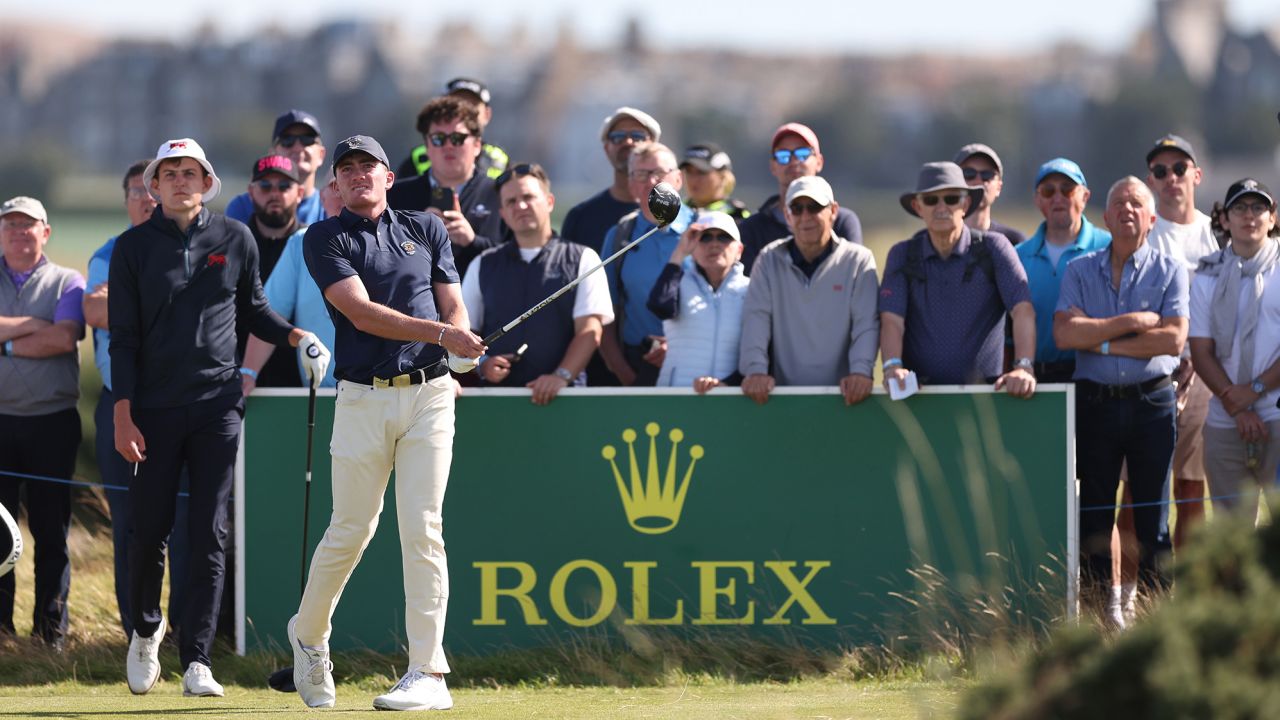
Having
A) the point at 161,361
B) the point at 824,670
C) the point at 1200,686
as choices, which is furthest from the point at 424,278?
the point at 1200,686

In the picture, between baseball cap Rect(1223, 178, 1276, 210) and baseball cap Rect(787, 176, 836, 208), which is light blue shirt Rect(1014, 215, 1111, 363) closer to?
baseball cap Rect(1223, 178, 1276, 210)

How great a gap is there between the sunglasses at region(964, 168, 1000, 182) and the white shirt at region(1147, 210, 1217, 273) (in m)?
0.88

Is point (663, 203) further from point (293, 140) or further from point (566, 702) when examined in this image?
point (293, 140)

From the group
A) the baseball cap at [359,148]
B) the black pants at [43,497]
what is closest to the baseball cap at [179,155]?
the baseball cap at [359,148]

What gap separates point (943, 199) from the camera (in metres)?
8.34

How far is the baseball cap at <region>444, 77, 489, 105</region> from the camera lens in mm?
10164

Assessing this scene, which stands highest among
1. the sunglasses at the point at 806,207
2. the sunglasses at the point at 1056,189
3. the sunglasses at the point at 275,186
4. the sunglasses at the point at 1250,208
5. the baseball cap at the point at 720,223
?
the sunglasses at the point at 275,186

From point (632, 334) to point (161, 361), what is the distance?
2.71 m

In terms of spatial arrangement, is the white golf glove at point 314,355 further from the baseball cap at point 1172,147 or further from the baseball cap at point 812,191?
the baseball cap at point 1172,147

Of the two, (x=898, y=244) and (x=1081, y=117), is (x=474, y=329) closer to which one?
(x=898, y=244)

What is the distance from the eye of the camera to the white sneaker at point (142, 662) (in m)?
7.64

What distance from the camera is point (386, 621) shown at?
8.48 metres

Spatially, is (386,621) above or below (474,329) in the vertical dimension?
below

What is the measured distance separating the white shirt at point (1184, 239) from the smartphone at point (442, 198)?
146 inches
